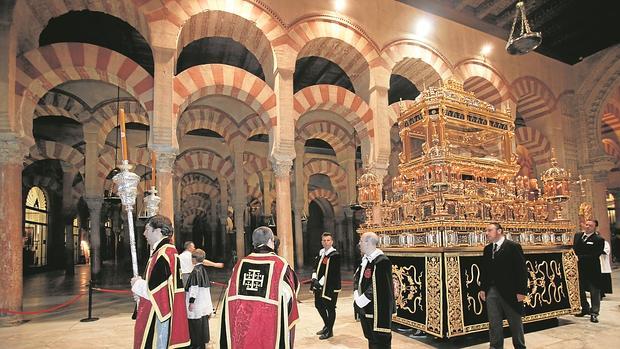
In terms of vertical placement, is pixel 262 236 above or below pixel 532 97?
below

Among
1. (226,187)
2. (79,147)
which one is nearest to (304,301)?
(226,187)

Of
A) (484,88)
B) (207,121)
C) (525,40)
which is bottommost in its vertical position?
(525,40)

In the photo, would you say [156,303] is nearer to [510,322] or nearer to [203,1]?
[510,322]

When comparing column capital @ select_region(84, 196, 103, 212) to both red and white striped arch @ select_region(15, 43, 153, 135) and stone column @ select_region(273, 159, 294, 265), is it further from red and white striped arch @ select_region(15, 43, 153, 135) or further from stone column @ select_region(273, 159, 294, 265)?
stone column @ select_region(273, 159, 294, 265)

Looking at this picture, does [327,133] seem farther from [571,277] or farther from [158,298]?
[158,298]

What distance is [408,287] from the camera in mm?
4332

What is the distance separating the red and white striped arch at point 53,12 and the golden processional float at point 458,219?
4.54 meters

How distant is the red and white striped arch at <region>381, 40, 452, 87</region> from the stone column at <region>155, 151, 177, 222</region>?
4.57 meters

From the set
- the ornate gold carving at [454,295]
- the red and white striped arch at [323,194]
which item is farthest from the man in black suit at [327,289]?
the red and white striped arch at [323,194]

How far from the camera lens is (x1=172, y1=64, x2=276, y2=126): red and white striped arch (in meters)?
6.59

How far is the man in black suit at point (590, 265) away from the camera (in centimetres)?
488

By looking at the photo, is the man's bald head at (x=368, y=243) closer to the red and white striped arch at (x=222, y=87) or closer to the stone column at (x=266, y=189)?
the red and white striped arch at (x=222, y=87)

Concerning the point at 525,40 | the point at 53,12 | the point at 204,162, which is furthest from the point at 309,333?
the point at 204,162

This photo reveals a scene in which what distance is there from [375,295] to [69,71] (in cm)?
604
